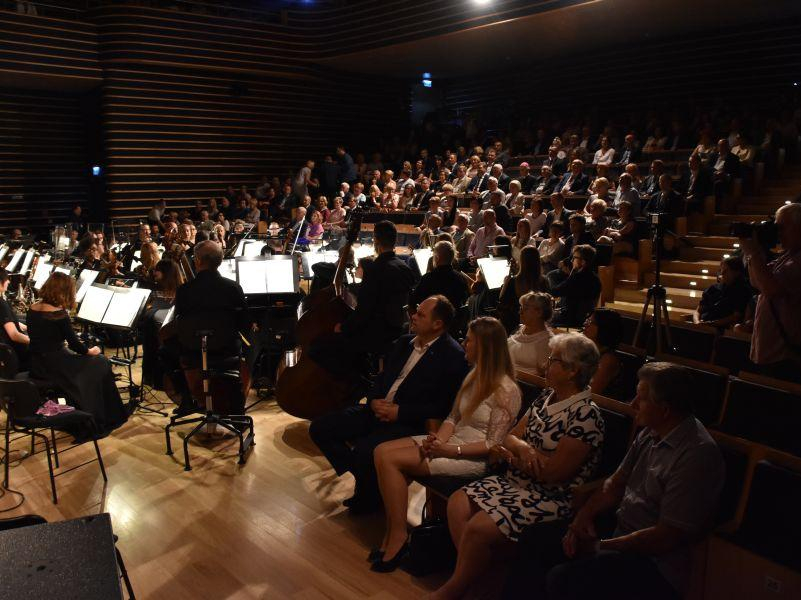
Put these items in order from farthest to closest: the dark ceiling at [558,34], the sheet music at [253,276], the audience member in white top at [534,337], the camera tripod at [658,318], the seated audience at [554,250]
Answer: the dark ceiling at [558,34] < the seated audience at [554,250] < the sheet music at [253,276] < the camera tripod at [658,318] < the audience member in white top at [534,337]

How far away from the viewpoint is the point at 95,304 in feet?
16.3

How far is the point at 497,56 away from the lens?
14.6 metres

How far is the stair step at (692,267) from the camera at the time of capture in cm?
766

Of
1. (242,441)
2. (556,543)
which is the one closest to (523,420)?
(556,543)

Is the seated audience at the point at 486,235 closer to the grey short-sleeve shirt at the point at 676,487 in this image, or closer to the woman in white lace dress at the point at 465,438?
the woman in white lace dress at the point at 465,438

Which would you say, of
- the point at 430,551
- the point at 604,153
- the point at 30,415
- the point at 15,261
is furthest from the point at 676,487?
the point at 604,153

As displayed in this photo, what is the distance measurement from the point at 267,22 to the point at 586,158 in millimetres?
7477

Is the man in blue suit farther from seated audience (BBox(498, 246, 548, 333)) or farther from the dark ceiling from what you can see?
the dark ceiling

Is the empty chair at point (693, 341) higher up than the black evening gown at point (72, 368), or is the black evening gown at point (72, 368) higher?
the empty chair at point (693, 341)

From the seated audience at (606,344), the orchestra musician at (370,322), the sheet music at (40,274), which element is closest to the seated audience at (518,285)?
the orchestra musician at (370,322)

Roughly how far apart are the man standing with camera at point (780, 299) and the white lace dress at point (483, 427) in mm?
1269

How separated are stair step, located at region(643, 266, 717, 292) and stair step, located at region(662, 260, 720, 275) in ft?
0.11

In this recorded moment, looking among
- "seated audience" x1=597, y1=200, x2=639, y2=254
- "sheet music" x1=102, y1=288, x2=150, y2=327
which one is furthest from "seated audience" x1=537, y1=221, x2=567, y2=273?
"sheet music" x1=102, y1=288, x2=150, y2=327

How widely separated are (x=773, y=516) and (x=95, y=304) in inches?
173
